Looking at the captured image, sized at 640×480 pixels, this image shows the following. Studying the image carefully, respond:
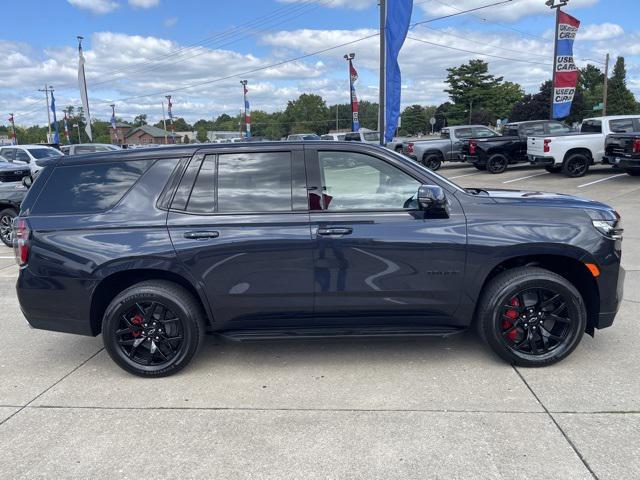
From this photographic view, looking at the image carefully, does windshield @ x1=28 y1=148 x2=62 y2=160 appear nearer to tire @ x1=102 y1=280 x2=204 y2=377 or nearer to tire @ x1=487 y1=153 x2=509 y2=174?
tire @ x1=487 y1=153 x2=509 y2=174

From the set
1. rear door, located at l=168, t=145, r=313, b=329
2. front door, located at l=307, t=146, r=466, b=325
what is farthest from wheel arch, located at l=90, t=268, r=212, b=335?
front door, located at l=307, t=146, r=466, b=325

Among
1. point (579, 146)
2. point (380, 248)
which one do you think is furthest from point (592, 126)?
point (380, 248)

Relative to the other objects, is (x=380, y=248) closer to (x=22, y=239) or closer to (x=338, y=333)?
(x=338, y=333)

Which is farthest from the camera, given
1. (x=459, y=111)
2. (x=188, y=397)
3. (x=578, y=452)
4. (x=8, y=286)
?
(x=459, y=111)

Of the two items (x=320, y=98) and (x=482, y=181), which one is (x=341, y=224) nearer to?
(x=482, y=181)

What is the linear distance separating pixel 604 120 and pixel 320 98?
403 feet

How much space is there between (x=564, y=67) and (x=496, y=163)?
543 cm

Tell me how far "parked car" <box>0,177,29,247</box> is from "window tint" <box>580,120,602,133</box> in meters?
16.9

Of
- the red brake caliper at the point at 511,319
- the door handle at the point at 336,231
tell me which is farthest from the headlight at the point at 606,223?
the door handle at the point at 336,231

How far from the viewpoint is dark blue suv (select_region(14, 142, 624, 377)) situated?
3695 millimetres

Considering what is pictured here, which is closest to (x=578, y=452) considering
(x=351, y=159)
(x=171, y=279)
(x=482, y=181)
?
(x=351, y=159)

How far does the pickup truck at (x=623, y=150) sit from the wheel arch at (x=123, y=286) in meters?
14.1

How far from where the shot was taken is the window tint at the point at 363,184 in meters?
3.79

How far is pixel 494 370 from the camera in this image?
3.86 meters
